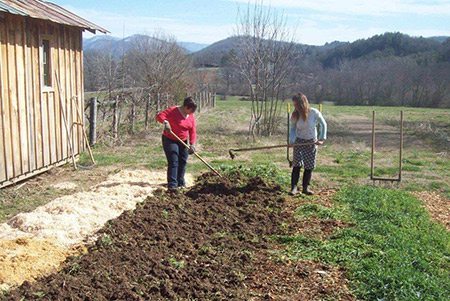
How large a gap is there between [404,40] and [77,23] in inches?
2631

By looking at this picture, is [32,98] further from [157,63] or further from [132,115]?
[157,63]

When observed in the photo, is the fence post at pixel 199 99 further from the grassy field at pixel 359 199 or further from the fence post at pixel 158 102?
the grassy field at pixel 359 199

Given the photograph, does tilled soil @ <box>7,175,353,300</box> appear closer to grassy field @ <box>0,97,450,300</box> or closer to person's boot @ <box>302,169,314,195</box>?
grassy field @ <box>0,97,450,300</box>

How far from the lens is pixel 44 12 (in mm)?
9648

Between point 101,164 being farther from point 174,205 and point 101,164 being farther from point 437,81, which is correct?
point 437,81

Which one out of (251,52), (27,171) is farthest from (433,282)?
(251,52)

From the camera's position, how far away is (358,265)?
5188 millimetres

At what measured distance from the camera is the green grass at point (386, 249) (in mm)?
4648

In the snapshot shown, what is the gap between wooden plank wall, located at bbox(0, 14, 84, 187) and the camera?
820 cm

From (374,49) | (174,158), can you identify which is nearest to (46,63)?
(174,158)

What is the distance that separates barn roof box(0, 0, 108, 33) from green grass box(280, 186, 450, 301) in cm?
540

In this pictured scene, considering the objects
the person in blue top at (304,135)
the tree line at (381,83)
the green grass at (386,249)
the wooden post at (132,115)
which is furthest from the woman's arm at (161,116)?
the tree line at (381,83)

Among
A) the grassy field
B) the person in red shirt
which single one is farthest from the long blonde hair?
the person in red shirt

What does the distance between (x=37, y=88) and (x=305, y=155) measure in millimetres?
5096
